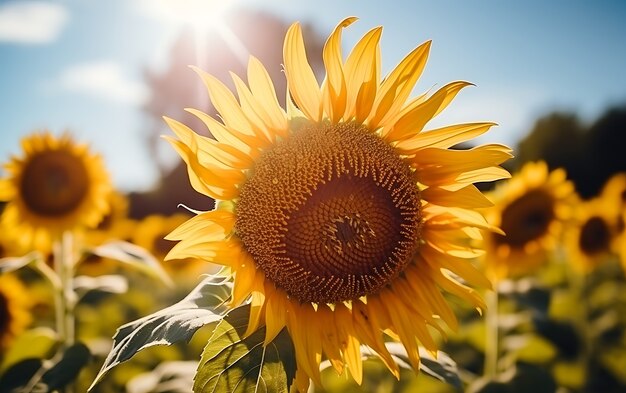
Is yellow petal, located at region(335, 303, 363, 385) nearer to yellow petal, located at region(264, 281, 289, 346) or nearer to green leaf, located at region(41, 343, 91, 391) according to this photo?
yellow petal, located at region(264, 281, 289, 346)

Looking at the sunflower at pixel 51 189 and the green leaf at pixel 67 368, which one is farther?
the sunflower at pixel 51 189

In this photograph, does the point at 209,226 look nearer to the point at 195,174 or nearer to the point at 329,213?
the point at 195,174

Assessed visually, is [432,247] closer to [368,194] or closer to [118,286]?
[368,194]

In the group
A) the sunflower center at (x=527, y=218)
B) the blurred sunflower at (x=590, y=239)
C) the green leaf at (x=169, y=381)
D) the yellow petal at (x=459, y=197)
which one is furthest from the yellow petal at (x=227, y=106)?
the blurred sunflower at (x=590, y=239)

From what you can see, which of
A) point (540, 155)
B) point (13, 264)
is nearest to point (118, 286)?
point (13, 264)

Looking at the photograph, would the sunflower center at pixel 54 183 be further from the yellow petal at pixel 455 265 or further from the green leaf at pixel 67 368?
the yellow petal at pixel 455 265

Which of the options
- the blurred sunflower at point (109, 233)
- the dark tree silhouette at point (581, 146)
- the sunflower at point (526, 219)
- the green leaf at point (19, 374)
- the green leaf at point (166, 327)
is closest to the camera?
the green leaf at point (166, 327)

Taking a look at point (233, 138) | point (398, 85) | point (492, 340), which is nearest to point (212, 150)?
point (233, 138)
